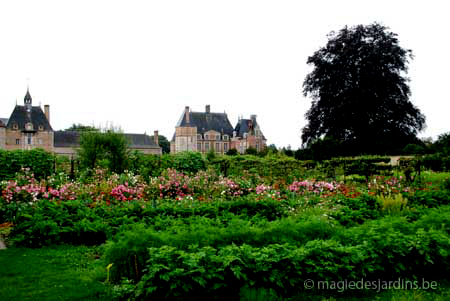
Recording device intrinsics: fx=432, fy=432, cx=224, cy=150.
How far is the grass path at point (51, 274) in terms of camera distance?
3.92 meters

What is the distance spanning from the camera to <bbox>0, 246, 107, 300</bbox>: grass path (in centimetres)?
392

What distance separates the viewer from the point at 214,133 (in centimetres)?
6800

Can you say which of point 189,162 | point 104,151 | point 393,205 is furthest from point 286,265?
point 189,162

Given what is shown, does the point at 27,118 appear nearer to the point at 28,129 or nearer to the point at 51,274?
the point at 28,129

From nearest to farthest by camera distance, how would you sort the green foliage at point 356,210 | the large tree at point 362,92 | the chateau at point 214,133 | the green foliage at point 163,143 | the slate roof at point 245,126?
the green foliage at point 356,210
the large tree at point 362,92
the chateau at point 214,133
the slate roof at point 245,126
the green foliage at point 163,143

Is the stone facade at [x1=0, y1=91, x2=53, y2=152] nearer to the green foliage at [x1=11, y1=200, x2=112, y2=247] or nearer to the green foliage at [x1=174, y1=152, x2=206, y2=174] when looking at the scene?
the green foliage at [x1=174, y1=152, x2=206, y2=174]

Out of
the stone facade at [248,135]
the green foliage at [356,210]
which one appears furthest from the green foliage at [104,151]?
the stone facade at [248,135]

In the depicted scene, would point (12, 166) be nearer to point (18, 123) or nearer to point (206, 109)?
point (18, 123)

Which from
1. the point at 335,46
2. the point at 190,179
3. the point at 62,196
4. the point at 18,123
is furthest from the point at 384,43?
the point at 18,123

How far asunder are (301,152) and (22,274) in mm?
23188

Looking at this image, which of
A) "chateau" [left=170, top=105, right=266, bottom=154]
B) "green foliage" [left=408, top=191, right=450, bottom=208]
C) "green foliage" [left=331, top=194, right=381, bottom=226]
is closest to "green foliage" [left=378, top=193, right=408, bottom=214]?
"green foliage" [left=331, top=194, right=381, bottom=226]

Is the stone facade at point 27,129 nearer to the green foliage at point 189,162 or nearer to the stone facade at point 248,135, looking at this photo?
the stone facade at point 248,135

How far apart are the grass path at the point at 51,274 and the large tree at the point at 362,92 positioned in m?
24.7

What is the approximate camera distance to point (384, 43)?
99.3ft
